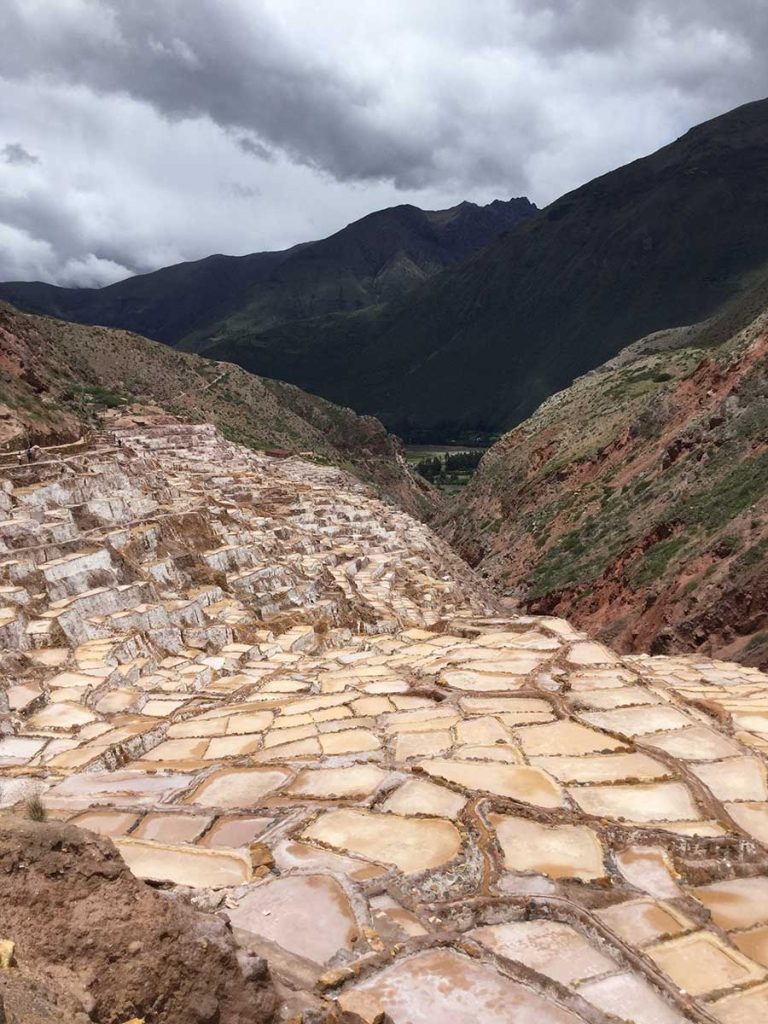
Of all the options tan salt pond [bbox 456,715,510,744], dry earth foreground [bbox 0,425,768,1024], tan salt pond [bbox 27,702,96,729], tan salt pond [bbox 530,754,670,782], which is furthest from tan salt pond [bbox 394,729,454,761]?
tan salt pond [bbox 27,702,96,729]

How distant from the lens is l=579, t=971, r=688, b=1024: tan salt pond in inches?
151

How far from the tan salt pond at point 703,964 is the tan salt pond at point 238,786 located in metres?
3.38

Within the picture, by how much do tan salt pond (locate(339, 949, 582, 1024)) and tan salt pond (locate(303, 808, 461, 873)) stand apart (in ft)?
3.21

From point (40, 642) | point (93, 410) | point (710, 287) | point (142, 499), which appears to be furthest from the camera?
point (710, 287)

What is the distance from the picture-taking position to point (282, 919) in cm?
443

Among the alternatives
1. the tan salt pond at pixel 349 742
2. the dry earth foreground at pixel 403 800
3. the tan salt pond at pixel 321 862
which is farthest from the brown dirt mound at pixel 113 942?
the tan salt pond at pixel 349 742

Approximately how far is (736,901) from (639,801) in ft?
3.90

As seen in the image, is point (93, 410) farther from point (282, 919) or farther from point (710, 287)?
point (710, 287)

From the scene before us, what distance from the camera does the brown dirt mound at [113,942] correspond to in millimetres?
3092

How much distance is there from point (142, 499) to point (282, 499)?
1619 cm

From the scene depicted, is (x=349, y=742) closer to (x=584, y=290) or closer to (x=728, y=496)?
(x=728, y=496)

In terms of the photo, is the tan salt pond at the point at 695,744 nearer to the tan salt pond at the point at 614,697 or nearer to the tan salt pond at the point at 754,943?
the tan salt pond at the point at 614,697

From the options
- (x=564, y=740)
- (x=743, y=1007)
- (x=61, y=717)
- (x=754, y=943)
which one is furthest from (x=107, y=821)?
(x=754, y=943)

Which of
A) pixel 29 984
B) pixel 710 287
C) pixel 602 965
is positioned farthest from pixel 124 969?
pixel 710 287
